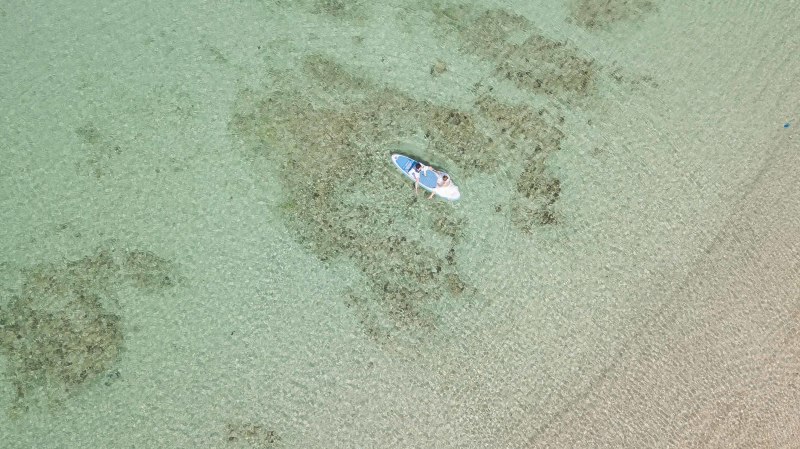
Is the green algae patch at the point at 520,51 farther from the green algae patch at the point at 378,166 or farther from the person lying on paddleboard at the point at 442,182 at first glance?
the person lying on paddleboard at the point at 442,182

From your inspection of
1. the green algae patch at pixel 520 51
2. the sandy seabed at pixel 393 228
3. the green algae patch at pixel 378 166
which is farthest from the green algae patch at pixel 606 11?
the green algae patch at pixel 378 166

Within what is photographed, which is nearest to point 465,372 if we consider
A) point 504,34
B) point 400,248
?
point 400,248

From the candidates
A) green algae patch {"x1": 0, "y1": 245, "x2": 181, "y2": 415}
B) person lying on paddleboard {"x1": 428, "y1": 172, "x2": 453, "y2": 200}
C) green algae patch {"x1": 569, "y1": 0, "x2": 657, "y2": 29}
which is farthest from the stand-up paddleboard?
green algae patch {"x1": 569, "y1": 0, "x2": 657, "y2": 29}

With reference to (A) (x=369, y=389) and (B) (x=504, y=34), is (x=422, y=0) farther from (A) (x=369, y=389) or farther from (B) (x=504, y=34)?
(A) (x=369, y=389)

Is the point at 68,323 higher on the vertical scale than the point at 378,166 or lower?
lower

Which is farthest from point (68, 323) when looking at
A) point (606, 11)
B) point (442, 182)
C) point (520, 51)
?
point (606, 11)

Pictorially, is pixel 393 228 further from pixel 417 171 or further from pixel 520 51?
pixel 520 51
